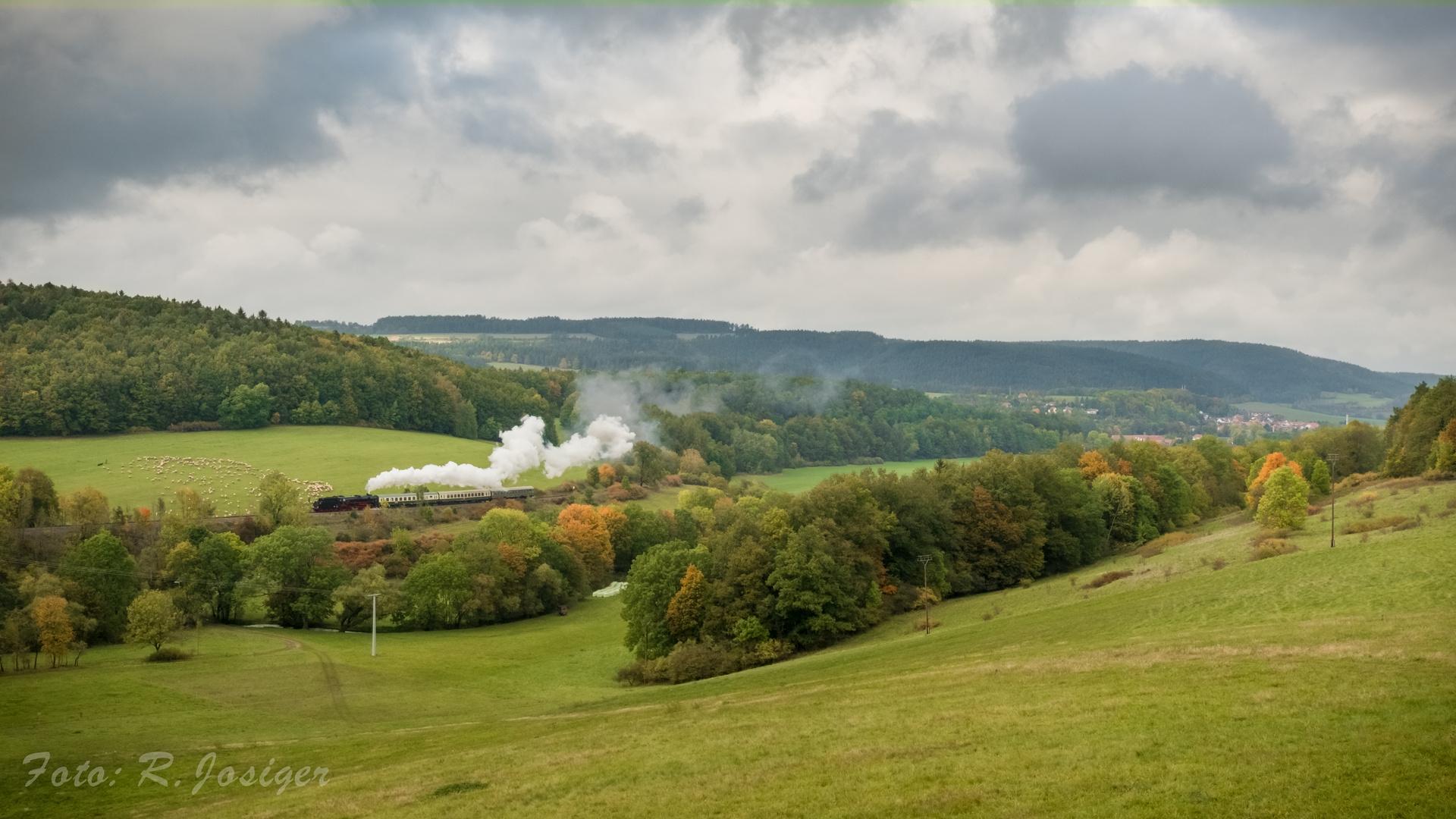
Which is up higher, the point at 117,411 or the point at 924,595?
the point at 117,411

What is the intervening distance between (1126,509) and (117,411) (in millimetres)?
107887

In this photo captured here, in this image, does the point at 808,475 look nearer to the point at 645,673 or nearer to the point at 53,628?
the point at 645,673

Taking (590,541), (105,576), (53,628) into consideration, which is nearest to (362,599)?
(105,576)

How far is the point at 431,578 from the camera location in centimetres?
7019

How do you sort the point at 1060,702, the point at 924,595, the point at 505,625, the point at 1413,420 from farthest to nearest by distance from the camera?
the point at 1413,420 < the point at 505,625 < the point at 924,595 < the point at 1060,702

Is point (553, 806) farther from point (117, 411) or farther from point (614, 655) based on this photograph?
point (117, 411)

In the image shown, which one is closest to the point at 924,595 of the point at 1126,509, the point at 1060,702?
the point at 1126,509

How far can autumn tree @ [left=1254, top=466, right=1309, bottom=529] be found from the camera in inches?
2191

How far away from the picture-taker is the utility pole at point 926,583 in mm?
49656

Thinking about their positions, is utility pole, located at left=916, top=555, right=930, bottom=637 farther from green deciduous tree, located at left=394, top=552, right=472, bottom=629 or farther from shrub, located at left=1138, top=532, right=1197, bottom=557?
green deciduous tree, located at left=394, top=552, right=472, bottom=629

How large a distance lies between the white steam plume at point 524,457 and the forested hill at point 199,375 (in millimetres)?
12631

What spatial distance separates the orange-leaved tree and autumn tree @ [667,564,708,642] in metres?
30.3

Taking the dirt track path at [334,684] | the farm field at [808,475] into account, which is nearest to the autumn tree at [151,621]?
the dirt track path at [334,684]

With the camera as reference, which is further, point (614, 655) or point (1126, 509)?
point (1126, 509)
